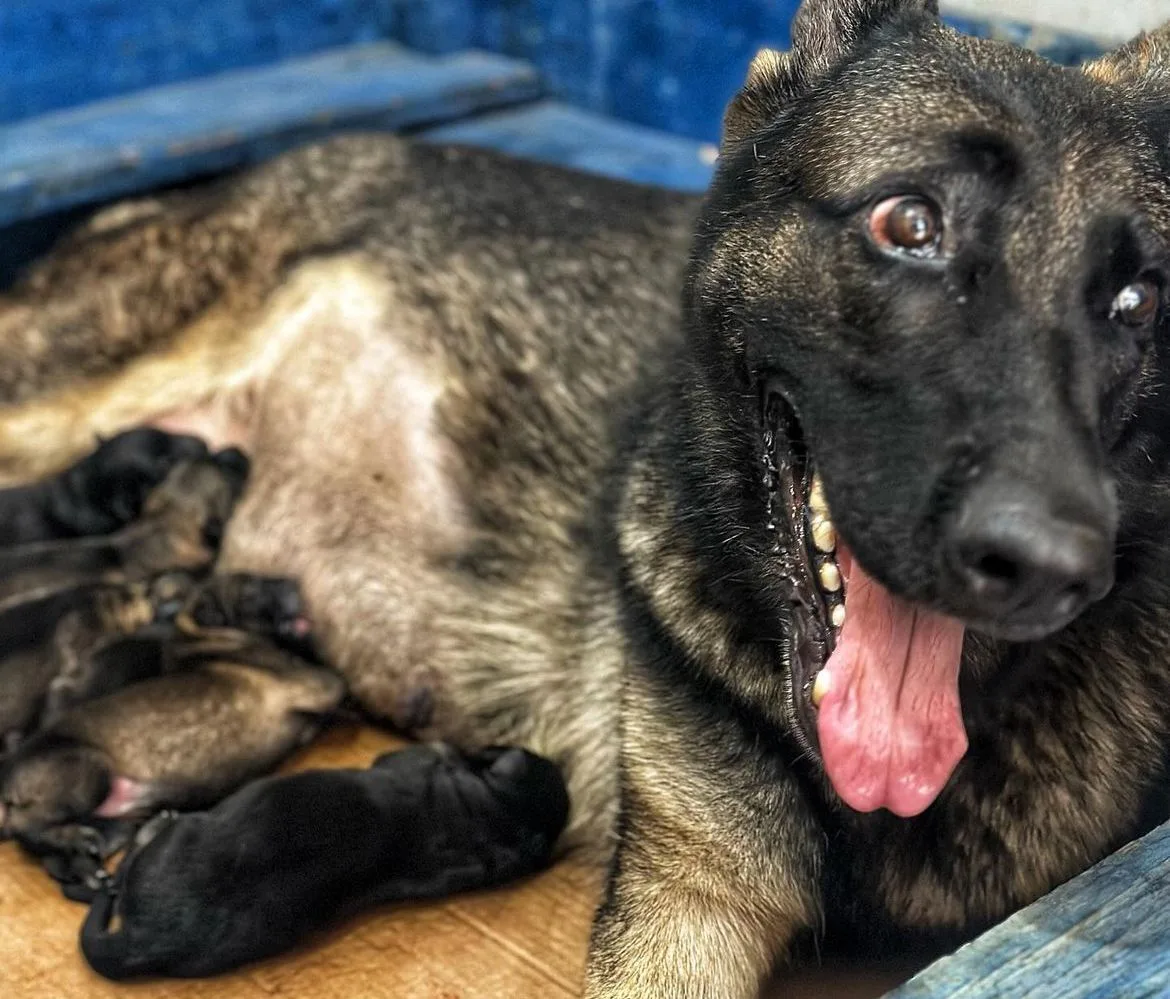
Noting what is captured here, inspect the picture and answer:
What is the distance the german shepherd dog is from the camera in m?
1.66

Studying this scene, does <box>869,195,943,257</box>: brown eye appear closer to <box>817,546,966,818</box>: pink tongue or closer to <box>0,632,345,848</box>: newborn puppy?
<box>817,546,966,818</box>: pink tongue

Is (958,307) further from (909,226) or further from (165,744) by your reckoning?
(165,744)

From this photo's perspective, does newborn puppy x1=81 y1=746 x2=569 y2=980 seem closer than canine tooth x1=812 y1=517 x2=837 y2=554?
No

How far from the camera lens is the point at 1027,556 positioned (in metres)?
1.48

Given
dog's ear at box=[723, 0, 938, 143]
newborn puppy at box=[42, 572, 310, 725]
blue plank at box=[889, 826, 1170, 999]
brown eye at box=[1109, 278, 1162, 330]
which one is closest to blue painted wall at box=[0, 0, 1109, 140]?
dog's ear at box=[723, 0, 938, 143]

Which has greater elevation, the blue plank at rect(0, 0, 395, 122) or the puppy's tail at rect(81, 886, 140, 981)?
the blue plank at rect(0, 0, 395, 122)

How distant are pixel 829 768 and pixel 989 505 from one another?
Answer: 46cm

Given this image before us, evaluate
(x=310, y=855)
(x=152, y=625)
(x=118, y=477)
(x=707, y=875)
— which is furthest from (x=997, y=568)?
(x=118, y=477)

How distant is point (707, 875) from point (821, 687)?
0.42m

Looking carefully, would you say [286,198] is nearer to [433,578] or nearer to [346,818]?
[433,578]

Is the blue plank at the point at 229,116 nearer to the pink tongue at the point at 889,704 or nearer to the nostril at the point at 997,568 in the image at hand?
the pink tongue at the point at 889,704

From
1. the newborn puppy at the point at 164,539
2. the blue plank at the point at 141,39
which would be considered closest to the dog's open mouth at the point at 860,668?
the newborn puppy at the point at 164,539

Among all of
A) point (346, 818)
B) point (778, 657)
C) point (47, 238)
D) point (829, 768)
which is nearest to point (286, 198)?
point (47, 238)

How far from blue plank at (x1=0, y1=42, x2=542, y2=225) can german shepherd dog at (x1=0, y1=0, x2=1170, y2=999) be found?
1.06 m
